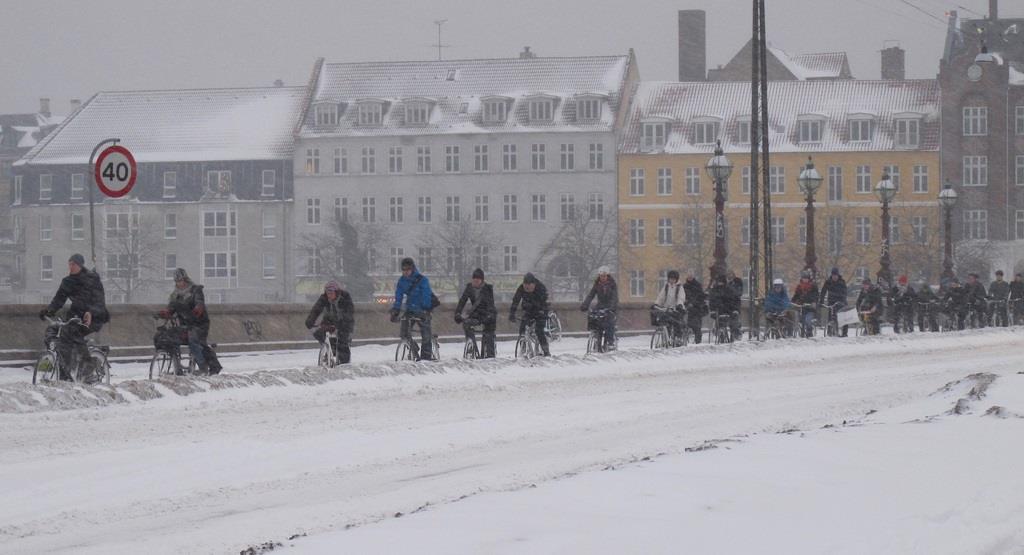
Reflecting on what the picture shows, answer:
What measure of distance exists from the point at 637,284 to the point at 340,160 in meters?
17.2

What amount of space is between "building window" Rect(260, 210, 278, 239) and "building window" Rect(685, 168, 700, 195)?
22293 mm

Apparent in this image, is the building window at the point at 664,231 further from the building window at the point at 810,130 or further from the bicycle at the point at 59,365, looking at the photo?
the bicycle at the point at 59,365

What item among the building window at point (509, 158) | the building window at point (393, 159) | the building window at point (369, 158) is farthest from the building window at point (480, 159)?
the building window at point (369, 158)

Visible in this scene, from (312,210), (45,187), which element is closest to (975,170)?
(312,210)

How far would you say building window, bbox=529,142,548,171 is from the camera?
91.5 meters

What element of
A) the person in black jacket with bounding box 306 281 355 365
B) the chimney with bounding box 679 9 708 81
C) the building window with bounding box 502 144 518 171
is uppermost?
the chimney with bounding box 679 9 708 81

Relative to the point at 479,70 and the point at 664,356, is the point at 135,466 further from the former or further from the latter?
the point at 479,70

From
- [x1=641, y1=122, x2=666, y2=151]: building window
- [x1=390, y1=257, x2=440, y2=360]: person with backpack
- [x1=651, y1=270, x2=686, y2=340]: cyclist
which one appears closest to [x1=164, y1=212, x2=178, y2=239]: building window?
[x1=641, y1=122, x2=666, y2=151]: building window

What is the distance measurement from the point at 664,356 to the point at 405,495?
47.7 feet

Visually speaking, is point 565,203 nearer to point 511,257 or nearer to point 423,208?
point 511,257

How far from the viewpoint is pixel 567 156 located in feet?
299

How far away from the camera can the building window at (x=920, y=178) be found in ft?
288

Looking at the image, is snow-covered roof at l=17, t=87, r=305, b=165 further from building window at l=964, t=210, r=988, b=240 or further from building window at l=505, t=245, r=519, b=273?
building window at l=964, t=210, r=988, b=240

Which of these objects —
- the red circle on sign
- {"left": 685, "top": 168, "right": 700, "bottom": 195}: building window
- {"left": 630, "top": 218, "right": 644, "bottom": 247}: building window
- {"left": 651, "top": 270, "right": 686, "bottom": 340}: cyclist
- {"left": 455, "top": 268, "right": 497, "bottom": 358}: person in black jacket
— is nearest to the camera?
the red circle on sign
